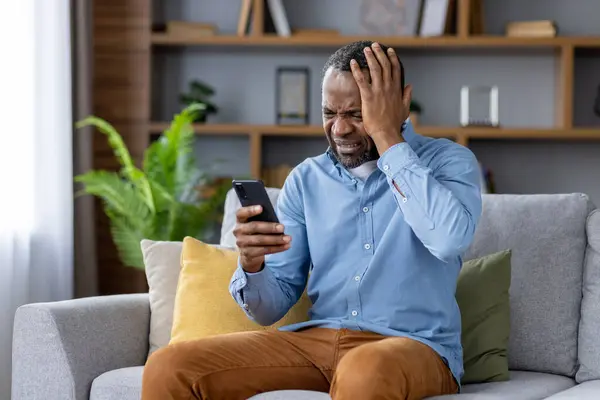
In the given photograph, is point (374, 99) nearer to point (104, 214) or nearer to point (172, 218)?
→ point (172, 218)

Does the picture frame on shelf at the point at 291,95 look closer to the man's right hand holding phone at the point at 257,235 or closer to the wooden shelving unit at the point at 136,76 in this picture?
the wooden shelving unit at the point at 136,76

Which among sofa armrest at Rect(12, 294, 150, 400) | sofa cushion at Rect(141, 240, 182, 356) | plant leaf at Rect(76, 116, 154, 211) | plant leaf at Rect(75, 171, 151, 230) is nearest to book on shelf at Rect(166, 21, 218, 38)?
plant leaf at Rect(76, 116, 154, 211)

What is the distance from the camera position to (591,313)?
2.47 meters

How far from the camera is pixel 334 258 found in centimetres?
225

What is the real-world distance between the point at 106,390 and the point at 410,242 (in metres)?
0.83

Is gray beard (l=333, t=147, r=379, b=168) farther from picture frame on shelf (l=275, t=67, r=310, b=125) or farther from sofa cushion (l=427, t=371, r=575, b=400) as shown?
picture frame on shelf (l=275, t=67, r=310, b=125)

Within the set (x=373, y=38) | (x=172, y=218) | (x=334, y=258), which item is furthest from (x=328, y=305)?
(x=373, y=38)

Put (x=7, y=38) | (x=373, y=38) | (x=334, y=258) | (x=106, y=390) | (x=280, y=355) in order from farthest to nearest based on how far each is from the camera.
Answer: (x=373, y=38) → (x=7, y=38) → (x=106, y=390) → (x=334, y=258) → (x=280, y=355)

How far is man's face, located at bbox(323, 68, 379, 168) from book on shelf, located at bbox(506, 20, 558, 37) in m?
2.48

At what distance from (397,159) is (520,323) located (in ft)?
2.28

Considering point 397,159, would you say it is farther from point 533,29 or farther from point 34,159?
→ point 533,29

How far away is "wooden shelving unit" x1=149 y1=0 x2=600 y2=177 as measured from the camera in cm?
443

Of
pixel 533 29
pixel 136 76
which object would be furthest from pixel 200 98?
pixel 533 29

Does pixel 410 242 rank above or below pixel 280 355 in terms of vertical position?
above
